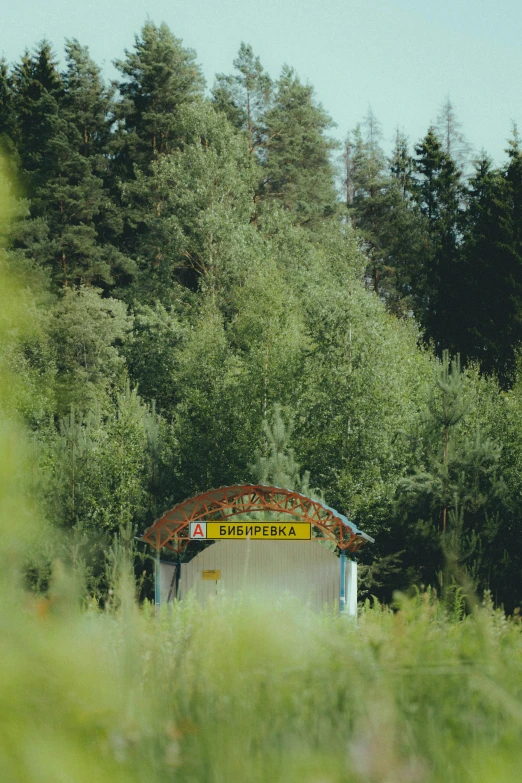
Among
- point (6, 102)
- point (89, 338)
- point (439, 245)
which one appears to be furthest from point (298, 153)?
point (89, 338)

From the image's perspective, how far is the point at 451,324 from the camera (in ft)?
159

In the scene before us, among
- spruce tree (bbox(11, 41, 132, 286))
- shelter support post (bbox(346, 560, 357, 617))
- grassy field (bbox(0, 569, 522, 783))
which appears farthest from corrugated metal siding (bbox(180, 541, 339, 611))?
spruce tree (bbox(11, 41, 132, 286))

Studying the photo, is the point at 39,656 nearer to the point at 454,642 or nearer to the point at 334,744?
the point at 334,744

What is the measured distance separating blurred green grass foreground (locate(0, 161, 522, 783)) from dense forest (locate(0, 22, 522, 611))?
10.6m

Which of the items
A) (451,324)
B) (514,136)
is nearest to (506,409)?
(451,324)

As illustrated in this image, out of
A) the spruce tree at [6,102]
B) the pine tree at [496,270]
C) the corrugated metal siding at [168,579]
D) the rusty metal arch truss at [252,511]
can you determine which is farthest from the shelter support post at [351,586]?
the spruce tree at [6,102]

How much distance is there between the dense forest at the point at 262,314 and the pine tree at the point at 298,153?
0.57ft

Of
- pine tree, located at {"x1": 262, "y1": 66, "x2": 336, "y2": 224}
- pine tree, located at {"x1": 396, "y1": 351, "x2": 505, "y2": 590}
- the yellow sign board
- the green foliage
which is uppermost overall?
pine tree, located at {"x1": 262, "y1": 66, "x2": 336, "y2": 224}

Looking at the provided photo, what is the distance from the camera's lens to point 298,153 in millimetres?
53156

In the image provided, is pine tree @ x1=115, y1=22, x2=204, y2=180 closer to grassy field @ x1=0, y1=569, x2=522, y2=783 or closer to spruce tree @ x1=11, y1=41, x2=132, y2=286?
spruce tree @ x1=11, y1=41, x2=132, y2=286

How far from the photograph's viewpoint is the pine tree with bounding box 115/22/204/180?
167 ft

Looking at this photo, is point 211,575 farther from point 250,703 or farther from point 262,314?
point 250,703

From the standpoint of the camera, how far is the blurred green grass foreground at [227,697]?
2480 mm

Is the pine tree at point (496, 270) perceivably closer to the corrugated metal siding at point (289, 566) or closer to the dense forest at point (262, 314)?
the dense forest at point (262, 314)
